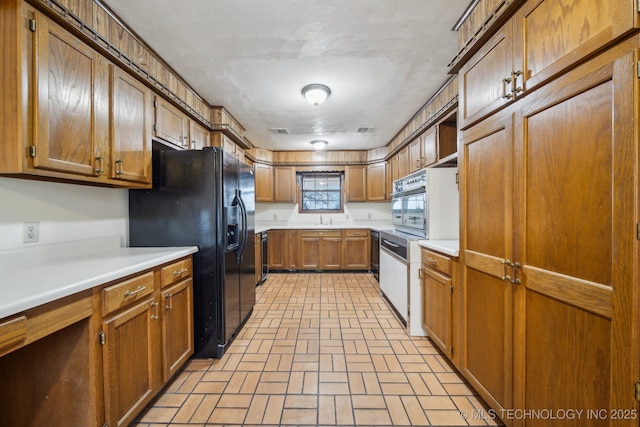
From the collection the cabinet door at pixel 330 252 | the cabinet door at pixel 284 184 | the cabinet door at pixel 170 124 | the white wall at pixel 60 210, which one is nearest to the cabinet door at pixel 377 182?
the cabinet door at pixel 330 252

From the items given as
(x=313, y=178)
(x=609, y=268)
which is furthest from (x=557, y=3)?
(x=313, y=178)

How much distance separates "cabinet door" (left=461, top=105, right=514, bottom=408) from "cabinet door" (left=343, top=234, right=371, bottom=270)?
326 centimetres

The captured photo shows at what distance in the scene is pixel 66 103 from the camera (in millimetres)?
1398

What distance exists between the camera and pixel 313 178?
18.6 ft

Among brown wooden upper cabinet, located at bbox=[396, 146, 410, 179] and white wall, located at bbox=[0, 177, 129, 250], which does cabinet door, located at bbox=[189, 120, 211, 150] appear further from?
brown wooden upper cabinet, located at bbox=[396, 146, 410, 179]

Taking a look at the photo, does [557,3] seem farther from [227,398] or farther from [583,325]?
[227,398]

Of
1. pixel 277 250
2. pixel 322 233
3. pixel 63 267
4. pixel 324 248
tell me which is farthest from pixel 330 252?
pixel 63 267

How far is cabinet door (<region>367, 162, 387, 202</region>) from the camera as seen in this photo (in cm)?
512

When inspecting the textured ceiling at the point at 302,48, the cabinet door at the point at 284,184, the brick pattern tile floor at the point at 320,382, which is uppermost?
the textured ceiling at the point at 302,48

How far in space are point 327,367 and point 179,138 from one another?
237 cm

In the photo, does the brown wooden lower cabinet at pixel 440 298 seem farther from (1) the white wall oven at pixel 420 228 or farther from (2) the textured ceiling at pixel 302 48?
(2) the textured ceiling at pixel 302 48

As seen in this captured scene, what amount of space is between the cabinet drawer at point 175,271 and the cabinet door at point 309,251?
10.1 ft

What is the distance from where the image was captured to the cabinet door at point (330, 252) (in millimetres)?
5027

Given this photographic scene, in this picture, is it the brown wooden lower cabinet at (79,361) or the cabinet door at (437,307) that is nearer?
the brown wooden lower cabinet at (79,361)
